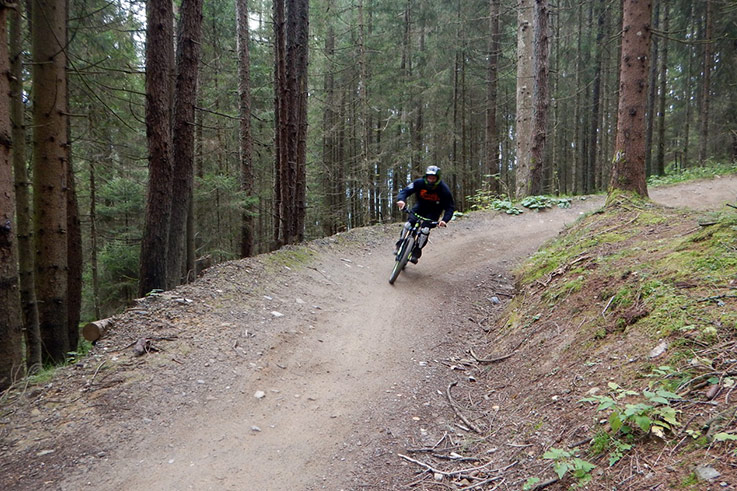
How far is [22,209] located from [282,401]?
6.47 m

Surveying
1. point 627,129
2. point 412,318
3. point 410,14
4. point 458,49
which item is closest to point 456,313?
point 412,318

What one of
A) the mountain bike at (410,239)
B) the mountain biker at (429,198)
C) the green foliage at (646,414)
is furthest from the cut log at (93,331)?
the mountain biker at (429,198)

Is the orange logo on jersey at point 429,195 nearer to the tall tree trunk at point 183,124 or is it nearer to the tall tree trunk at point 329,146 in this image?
the tall tree trunk at point 183,124

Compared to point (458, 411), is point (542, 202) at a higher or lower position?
higher

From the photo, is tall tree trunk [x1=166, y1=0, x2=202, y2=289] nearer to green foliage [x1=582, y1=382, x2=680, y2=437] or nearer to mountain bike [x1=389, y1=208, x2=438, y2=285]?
mountain bike [x1=389, y1=208, x2=438, y2=285]

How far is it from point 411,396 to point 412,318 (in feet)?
7.84

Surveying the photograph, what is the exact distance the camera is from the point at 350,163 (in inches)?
1127

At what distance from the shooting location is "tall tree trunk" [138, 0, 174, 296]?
6.93m

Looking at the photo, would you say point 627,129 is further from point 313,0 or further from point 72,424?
point 313,0

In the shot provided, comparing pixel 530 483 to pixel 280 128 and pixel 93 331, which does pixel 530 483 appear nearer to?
pixel 93 331

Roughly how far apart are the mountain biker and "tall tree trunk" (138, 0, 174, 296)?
4.21m

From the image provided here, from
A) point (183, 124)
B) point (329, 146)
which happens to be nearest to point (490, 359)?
point (183, 124)

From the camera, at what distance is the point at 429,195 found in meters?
8.51

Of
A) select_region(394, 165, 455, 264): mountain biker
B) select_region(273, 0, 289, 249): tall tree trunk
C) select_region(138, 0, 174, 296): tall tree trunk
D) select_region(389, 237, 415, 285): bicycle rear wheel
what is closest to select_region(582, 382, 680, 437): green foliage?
select_region(394, 165, 455, 264): mountain biker
